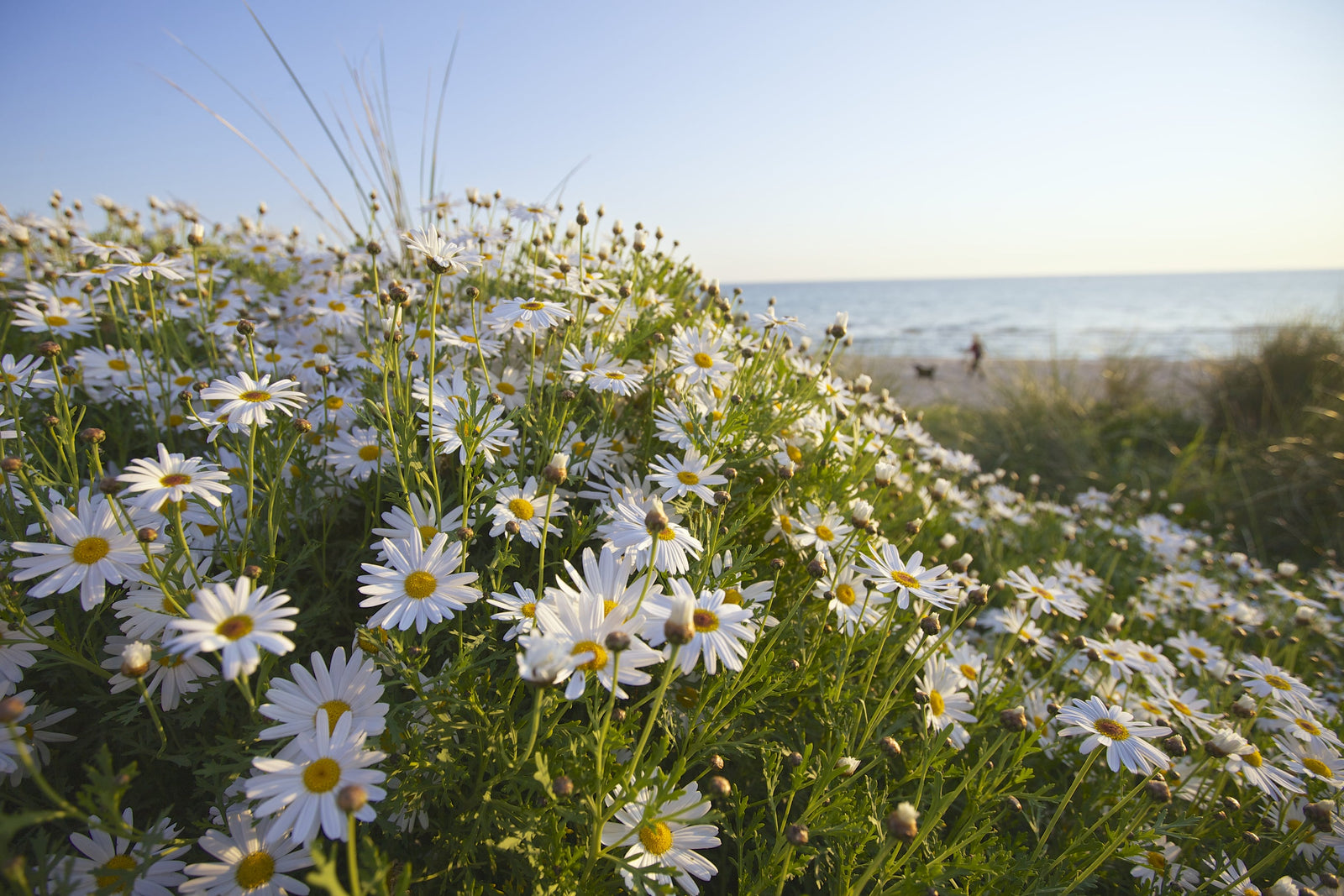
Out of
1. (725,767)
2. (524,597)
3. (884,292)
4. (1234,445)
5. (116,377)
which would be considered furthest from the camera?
(884,292)

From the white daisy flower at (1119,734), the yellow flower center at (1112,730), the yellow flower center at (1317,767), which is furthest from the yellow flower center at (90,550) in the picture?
the yellow flower center at (1317,767)

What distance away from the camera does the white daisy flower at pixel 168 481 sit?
123cm

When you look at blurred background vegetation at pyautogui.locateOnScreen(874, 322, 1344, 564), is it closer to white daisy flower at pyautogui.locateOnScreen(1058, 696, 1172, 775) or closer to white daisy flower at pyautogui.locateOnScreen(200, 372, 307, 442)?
white daisy flower at pyautogui.locateOnScreen(1058, 696, 1172, 775)

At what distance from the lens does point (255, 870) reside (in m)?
1.10

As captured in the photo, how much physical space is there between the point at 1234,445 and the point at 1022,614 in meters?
6.73

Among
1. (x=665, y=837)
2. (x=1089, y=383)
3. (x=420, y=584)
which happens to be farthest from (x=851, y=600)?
(x=1089, y=383)

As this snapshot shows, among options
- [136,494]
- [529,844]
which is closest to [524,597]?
[529,844]

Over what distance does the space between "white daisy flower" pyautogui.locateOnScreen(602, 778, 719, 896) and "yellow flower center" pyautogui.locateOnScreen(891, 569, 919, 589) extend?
77cm

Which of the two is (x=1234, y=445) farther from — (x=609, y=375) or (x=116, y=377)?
(x=116, y=377)

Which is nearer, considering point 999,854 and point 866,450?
point 999,854

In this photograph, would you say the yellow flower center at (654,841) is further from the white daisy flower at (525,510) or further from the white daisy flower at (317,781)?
the white daisy flower at (525,510)

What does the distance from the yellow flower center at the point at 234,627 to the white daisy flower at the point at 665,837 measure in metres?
0.73

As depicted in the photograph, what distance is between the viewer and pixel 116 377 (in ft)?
7.77

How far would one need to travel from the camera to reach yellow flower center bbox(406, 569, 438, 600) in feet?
4.43
